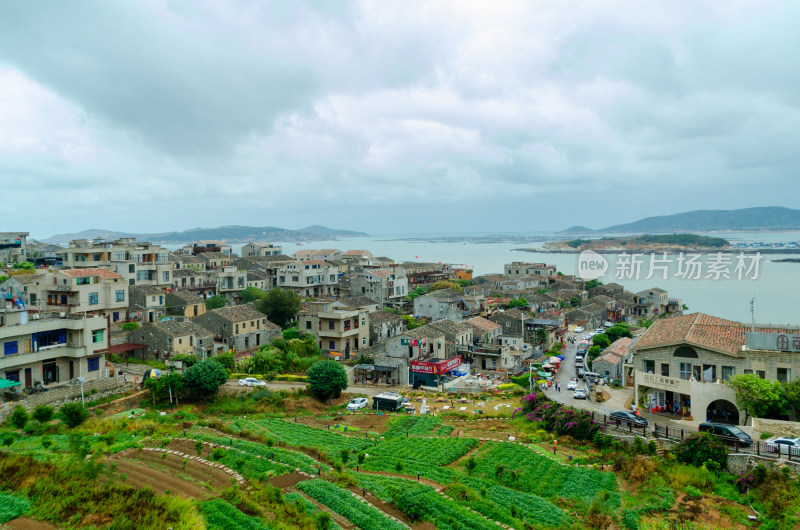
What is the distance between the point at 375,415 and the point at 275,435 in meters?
6.51

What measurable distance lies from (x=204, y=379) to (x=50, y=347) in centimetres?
780

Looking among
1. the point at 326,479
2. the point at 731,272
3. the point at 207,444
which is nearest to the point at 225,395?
the point at 207,444

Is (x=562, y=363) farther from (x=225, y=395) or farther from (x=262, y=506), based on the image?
(x=262, y=506)

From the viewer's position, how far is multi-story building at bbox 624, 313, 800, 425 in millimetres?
22078

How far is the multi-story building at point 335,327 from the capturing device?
40.5 meters

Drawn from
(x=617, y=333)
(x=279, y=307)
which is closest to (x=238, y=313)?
(x=279, y=307)

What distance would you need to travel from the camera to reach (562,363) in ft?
144

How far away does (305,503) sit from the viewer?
47.8ft

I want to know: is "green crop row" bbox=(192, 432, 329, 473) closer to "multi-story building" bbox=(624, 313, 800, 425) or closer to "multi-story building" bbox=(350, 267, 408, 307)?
"multi-story building" bbox=(624, 313, 800, 425)

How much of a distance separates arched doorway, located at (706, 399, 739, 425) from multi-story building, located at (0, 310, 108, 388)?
29505mm

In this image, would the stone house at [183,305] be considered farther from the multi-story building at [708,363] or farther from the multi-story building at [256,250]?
the multi-story building at [256,250]

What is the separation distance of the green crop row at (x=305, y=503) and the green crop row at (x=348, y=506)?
40cm

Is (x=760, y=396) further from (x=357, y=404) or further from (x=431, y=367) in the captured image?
(x=431, y=367)

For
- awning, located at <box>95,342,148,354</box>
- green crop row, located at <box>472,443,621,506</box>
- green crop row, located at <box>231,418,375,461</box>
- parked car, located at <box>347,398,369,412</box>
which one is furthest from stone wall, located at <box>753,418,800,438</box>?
awning, located at <box>95,342,148,354</box>
